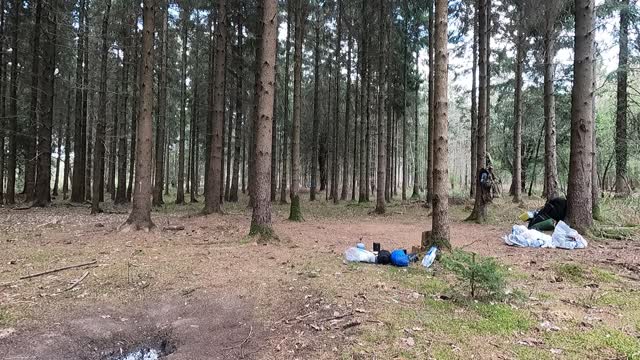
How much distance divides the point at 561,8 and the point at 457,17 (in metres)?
6.52

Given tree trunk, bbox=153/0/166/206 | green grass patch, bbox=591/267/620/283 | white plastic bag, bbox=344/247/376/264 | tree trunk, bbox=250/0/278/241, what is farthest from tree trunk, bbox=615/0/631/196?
tree trunk, bbox=153/0/166/206

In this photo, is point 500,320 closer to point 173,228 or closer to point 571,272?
point 571,272

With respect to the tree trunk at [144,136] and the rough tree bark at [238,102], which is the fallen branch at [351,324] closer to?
the tree trunk at [144,136]

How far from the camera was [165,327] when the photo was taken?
13.0 ft

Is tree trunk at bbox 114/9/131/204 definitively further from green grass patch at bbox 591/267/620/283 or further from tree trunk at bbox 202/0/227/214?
green grass patch at bbox 591/267/620/283

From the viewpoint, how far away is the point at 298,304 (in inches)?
164

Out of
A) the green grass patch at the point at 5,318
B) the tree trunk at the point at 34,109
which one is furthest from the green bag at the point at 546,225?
the tree trunk at the point at 34,109

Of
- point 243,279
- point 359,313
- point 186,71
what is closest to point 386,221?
point 243,279

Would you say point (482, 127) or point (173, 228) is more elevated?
point (482, 127)

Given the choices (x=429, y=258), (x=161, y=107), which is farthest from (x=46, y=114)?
(x=429, y=258)

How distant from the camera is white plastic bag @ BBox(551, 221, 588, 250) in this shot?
6.90 metres

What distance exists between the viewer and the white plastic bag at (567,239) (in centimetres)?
690

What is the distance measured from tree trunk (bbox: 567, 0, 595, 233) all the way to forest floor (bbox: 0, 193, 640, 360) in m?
0.69

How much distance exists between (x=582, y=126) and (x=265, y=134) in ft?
22.1
